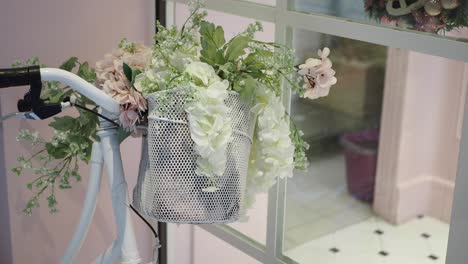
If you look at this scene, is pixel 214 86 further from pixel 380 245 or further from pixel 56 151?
pixel 380 245

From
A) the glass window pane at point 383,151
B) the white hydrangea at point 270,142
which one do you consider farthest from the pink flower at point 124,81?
the glass window pane at point 383,151

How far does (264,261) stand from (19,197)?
75 centimetres

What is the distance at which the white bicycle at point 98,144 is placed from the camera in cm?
119

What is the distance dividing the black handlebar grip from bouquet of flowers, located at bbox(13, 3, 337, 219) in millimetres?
151

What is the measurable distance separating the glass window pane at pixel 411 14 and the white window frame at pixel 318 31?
2 cm

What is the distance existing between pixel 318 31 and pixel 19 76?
2.22ft

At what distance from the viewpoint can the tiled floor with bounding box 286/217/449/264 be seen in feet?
6.41

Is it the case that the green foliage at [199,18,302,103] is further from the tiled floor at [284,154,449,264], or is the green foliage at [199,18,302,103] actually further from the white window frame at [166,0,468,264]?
the tiled floor at [284,154,449,264]

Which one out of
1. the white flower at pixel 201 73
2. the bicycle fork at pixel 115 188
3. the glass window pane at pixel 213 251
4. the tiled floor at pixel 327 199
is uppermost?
the white flower at pixel 201 73

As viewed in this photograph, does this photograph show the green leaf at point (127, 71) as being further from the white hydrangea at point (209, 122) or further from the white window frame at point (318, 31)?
the white window frame at point (318, 31)

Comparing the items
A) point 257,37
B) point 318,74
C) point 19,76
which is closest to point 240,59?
point 318,74

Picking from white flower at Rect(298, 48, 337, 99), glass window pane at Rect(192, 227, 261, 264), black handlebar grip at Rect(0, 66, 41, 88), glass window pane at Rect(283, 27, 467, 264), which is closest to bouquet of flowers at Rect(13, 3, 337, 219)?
white flower at Rect(298, 48, 337, 99)

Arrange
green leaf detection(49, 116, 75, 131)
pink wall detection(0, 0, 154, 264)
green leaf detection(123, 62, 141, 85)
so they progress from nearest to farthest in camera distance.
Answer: green leaf detection(123, 62, 141, 85), green leaf detection(49, 116, 75, 131), pink wall detection(0, 0, 154, 264)

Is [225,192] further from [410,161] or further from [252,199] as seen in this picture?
[410,161]
